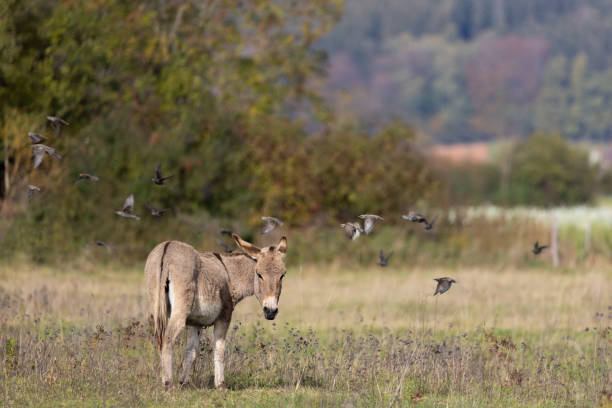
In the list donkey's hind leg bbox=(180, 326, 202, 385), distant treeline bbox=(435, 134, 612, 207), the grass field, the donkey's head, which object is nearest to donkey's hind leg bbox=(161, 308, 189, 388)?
the grass field

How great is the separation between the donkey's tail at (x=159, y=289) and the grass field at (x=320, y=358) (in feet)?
2.55

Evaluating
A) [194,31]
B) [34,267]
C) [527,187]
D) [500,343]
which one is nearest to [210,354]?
[500,343]

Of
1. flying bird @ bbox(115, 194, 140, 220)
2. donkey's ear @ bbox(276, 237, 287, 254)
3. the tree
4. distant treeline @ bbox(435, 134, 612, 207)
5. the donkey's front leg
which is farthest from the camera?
the tree

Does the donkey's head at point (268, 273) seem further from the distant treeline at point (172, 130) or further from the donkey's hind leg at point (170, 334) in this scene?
the distant treeline at point (172, 130)

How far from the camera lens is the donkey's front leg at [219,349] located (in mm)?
11664

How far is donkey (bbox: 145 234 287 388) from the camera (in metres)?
11.1

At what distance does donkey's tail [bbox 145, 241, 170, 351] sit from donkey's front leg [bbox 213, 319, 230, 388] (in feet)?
2.54

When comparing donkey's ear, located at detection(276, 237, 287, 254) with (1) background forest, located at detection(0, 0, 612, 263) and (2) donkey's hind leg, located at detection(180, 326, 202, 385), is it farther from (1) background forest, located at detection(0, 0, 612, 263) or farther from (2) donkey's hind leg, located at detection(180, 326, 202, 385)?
(1) background forest, located at detection(0, 0, 612, 263)

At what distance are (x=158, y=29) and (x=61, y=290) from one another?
17618 mm

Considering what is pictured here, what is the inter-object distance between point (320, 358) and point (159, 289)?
364 cm

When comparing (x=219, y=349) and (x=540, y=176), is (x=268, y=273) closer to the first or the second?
(x=219, y=349)

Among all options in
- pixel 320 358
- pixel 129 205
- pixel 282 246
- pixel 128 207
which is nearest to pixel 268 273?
pixel 282 246

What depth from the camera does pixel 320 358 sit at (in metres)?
13.9

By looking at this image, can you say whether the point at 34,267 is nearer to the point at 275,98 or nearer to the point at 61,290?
the point at 61,290
